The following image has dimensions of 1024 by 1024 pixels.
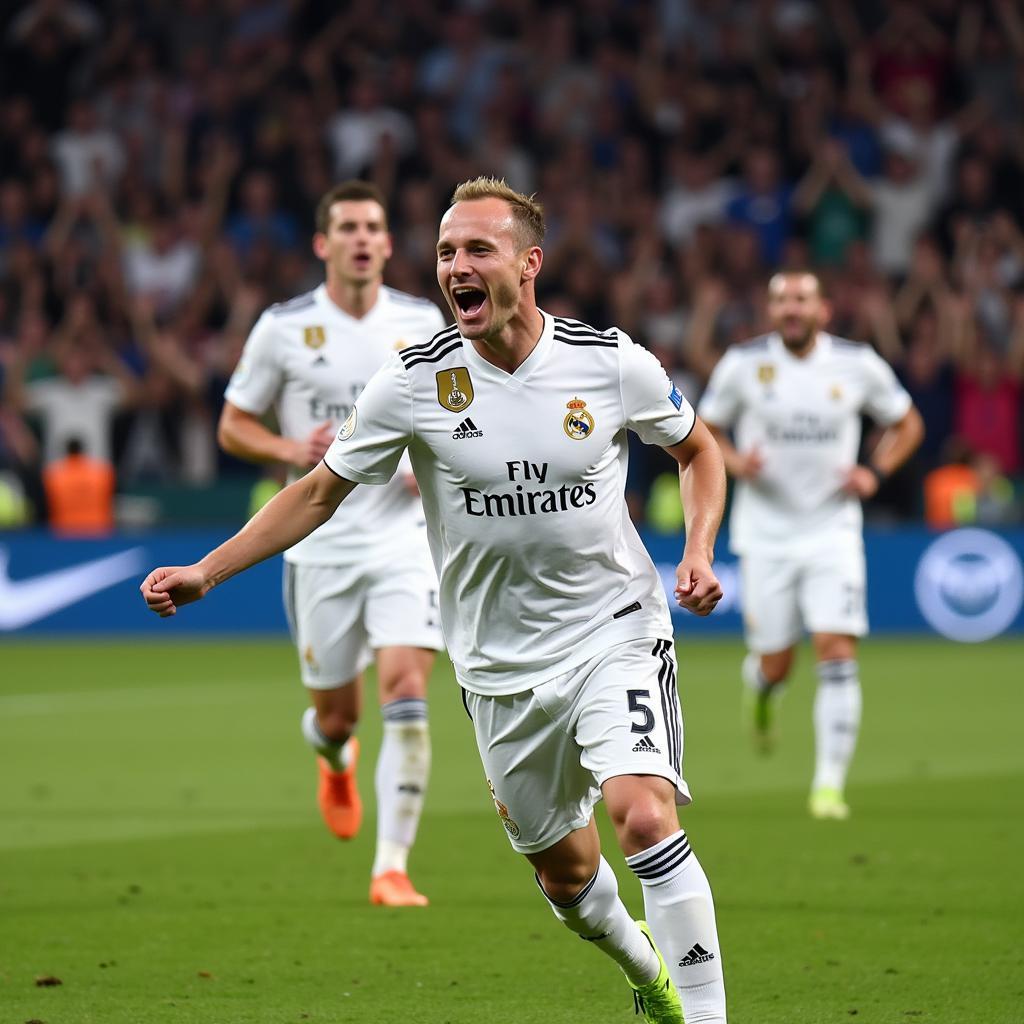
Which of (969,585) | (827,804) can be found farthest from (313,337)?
(969,585)

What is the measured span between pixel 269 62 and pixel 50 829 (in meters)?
15.7

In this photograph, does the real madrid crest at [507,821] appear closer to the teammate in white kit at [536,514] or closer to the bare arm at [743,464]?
the teammate in white kit at [536,514]

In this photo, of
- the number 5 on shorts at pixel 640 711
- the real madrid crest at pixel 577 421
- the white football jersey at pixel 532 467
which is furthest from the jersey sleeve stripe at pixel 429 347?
the number 5 on shorts at pixel 640 711

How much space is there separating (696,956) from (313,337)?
14.5 ft

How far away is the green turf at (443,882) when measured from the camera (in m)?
6.87

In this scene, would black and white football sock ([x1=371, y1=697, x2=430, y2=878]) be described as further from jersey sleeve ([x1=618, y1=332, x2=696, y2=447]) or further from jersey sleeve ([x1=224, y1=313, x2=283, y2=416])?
jersey sleeve ([x1=618, y1=332, x2=696, y2=447])

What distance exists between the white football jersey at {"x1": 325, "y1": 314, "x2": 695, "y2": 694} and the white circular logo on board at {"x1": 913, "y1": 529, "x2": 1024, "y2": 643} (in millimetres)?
14934

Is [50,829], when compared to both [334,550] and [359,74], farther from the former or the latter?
[359,74]

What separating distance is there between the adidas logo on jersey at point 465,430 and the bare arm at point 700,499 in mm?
581

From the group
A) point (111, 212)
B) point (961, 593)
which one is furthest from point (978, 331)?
point (111, 212)

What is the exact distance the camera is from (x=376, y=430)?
6039 mm

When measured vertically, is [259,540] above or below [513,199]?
below

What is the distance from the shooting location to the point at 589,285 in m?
21.7

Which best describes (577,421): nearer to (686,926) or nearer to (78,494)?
(686,926)
